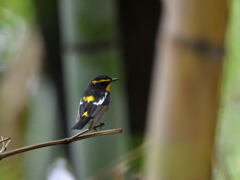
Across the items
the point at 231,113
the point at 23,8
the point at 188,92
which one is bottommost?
the point at 231,113

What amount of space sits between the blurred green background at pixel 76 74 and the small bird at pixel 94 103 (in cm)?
58

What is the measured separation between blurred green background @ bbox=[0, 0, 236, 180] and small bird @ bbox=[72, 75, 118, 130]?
58 cm

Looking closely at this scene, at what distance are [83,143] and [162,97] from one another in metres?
0.35

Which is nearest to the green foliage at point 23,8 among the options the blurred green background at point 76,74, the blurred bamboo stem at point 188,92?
the blurred green background at point 76,74

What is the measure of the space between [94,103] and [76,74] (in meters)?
1.03

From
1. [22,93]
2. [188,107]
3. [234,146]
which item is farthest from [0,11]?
[234,146]

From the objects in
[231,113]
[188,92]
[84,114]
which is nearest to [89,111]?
[84,114]

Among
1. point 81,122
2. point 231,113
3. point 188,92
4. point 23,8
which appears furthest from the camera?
point 23,8

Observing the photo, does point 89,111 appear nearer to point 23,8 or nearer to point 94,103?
point 94,103

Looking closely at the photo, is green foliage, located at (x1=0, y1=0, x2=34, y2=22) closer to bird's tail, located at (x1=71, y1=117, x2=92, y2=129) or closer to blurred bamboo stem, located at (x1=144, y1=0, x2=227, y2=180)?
blurred bamboo stem, located at (x1=144, y1=0, x2=227, y2=180)

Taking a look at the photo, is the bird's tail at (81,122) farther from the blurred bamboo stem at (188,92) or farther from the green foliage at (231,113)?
the green foliage at (231,113)

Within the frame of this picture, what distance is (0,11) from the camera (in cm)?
163

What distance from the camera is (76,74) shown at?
153 centimetres

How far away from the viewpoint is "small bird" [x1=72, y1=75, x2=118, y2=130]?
0.48 metres
